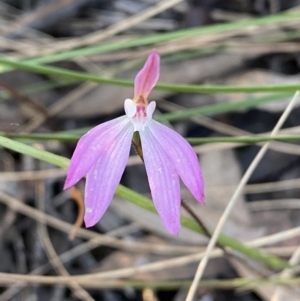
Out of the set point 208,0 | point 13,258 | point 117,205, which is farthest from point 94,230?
point 208,0

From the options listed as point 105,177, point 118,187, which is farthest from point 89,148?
point 118,187

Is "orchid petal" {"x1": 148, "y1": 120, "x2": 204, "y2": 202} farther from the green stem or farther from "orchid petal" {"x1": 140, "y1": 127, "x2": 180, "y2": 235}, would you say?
the green stem

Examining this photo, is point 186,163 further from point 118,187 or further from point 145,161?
point 118,187

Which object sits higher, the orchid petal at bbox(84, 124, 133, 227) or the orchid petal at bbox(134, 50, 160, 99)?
the orchid petal at bbox(134, 50, 160, 99)

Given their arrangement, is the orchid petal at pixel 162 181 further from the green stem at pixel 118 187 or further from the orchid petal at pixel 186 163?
the green stem at pixel 118 187

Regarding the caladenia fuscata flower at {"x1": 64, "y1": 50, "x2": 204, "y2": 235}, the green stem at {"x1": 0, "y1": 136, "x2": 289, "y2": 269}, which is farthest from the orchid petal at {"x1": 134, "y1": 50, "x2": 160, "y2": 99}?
the green stem at {"x1": 0, "y1": 136, "x2": 289, "y2": 269}

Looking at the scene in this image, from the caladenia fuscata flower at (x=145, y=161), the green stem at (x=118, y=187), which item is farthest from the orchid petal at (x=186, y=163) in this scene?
the green stem at (x=118, y=187)

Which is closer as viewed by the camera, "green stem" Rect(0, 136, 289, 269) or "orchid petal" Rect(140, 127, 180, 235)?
"orchid petal" Rect(140, 127, 180, 235)
